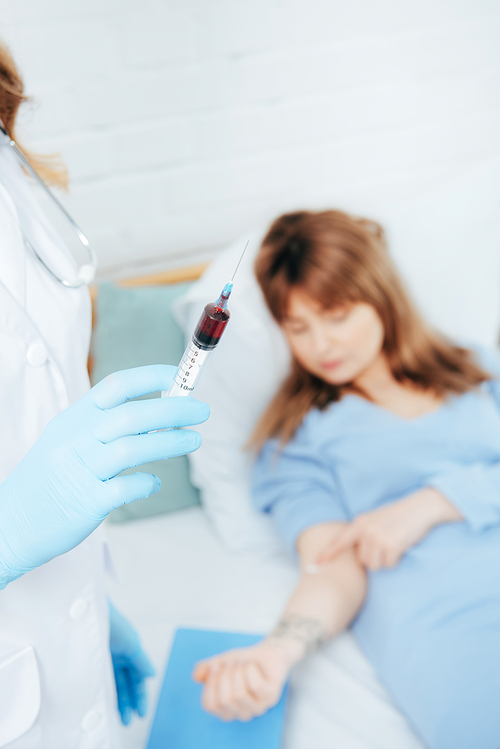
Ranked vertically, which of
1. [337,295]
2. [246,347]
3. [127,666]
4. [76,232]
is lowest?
[127,666]

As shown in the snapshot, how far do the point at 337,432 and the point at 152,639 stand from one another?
20.3 inches

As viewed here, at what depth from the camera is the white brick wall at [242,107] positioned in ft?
3.50

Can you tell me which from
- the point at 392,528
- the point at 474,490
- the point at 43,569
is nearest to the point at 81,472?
the point at 43,569

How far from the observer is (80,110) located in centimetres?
109

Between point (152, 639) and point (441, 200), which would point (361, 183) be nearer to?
point (441, 200)

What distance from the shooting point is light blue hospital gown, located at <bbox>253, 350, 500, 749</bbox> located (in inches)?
30.4

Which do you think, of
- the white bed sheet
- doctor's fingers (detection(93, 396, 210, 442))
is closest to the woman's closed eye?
the white bed sheet

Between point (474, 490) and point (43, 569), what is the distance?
723 millimetres

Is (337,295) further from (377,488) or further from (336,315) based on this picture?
(377,488)

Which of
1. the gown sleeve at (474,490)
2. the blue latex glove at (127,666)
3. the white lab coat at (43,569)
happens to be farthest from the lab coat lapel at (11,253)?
the gown sleeve at (474,490)

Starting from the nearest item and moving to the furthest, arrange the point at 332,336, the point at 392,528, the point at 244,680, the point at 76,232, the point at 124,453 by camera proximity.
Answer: the point at 124,453 → the point at 76,232 → the point at 244,680 → the point at 392,528 → the point at 332,336

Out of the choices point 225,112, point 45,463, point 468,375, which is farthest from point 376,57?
point 45,463

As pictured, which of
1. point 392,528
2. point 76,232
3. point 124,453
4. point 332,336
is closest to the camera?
point 124,453

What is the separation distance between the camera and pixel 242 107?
1225 mm
